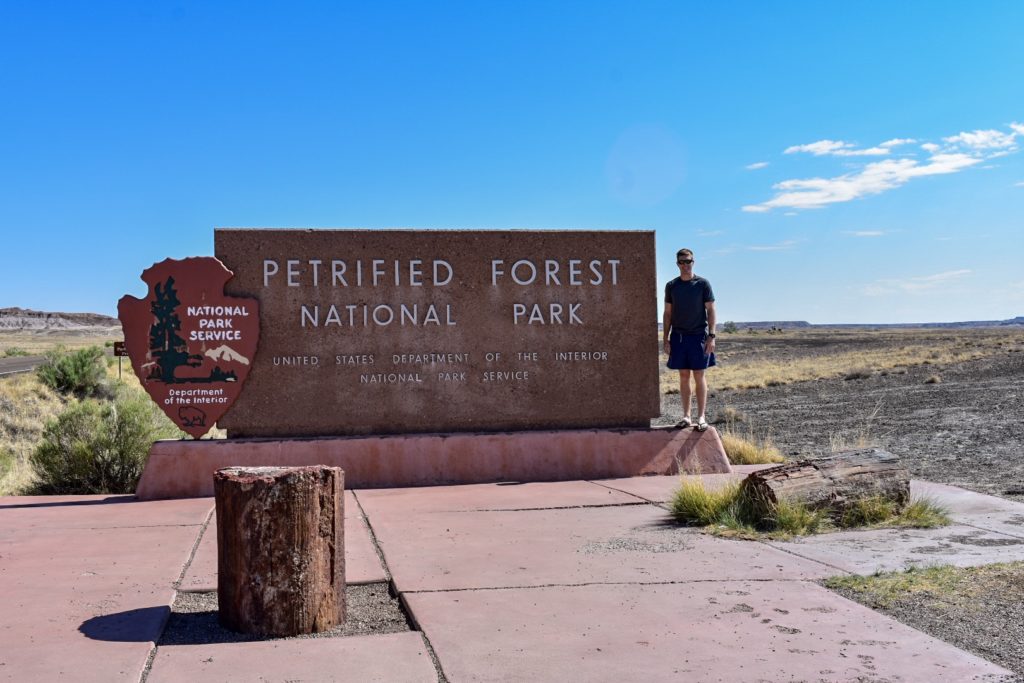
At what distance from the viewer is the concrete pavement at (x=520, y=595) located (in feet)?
13.8

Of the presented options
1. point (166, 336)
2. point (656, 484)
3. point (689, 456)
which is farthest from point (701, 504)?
point (166, 336)

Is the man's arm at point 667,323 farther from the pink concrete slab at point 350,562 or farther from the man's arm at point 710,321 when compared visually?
the pink concrete slab at point 350,562

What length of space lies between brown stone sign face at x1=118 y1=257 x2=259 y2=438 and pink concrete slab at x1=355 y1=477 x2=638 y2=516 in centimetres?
172

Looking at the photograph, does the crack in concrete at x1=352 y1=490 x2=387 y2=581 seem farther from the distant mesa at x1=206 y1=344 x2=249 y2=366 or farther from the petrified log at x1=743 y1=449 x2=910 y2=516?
the petrified log at x1=743 y1=449 x2=910 y2=516

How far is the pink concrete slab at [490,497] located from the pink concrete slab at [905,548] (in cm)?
197

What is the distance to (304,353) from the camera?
30.6ft

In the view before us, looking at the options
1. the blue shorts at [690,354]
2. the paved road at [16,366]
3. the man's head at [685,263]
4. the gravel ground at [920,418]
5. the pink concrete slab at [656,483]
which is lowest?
the gravel ground at [920,418]

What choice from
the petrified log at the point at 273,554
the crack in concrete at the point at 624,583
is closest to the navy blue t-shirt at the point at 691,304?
the crack in concrete at the point at 624,583

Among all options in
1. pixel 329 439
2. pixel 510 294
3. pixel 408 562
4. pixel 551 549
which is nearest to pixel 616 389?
pixel 510 294

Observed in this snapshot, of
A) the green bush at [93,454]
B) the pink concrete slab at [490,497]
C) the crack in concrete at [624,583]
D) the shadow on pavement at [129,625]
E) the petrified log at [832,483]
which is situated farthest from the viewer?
the green bush at [93,454]

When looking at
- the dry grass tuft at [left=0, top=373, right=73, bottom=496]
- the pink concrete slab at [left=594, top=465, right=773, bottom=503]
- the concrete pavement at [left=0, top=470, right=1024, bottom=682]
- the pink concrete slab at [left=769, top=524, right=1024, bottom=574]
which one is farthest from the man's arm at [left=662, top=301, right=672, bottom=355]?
the dry grass tuft at [left=0, top=373, right=73, bottom=496]

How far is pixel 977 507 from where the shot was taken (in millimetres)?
7871

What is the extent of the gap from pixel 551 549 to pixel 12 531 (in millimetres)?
4035

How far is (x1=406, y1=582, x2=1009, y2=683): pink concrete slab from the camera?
4.14 meters
